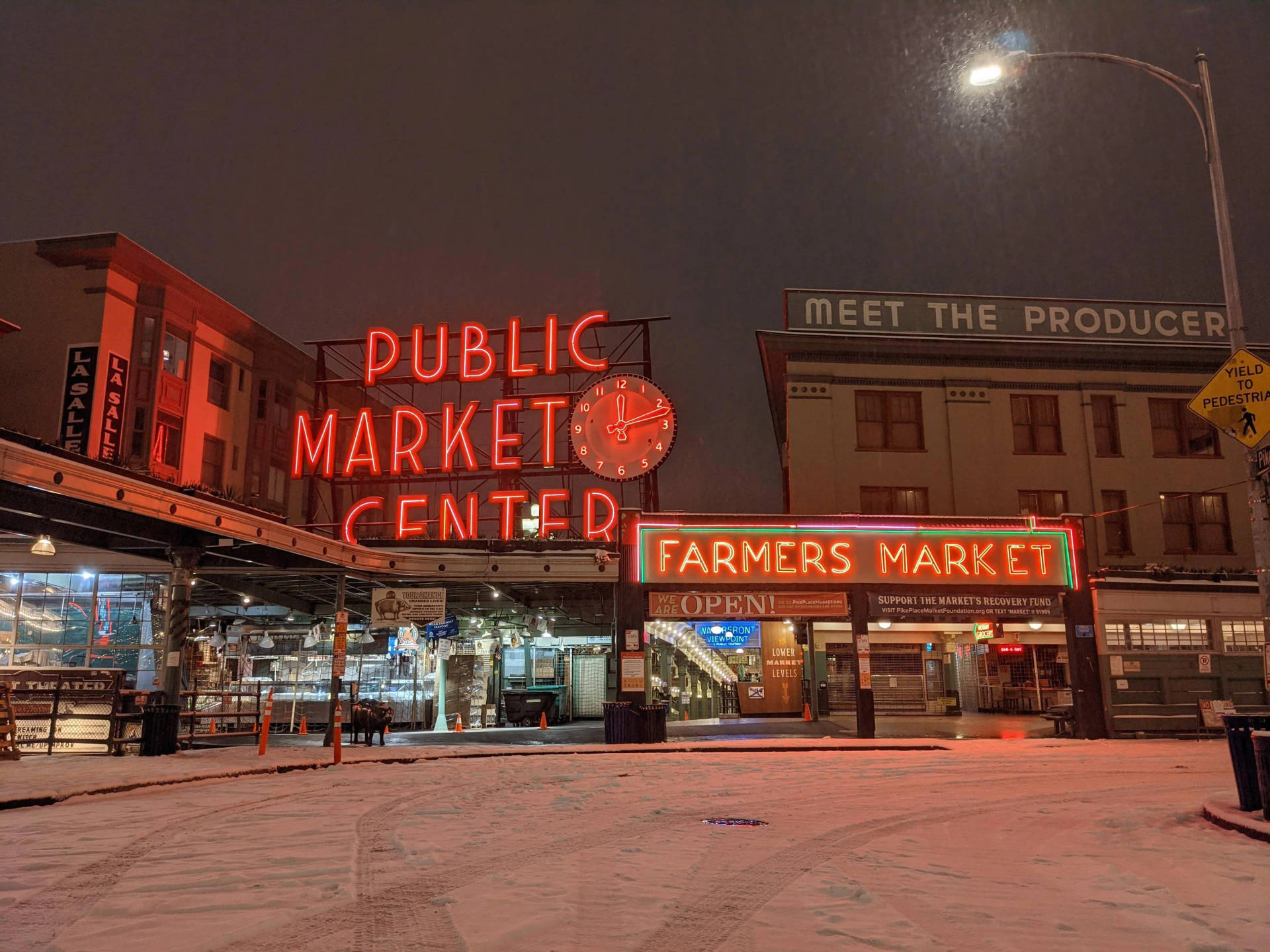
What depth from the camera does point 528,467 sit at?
34.5m

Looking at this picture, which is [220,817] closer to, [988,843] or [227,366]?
[988,843]

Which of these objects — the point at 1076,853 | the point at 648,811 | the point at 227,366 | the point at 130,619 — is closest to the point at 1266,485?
the point at 1076,853

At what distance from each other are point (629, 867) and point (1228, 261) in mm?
10381

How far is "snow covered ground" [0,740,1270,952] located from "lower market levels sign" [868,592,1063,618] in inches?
437

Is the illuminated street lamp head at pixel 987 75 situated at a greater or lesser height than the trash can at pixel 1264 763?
greater

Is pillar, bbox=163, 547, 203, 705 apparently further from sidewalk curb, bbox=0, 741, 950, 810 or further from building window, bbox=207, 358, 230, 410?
building window, bbox=207, 358, 230, 410

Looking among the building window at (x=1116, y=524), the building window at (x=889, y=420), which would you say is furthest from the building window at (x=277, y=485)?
the building window at (x=1116, y=524)

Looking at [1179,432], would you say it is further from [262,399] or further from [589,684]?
[262,399]

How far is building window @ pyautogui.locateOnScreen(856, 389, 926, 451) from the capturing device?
32.5 meters

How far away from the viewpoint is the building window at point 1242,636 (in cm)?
2719

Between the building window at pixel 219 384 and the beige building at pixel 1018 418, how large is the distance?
84.3 ft

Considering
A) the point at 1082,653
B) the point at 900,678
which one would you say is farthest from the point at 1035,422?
the point at 900,678

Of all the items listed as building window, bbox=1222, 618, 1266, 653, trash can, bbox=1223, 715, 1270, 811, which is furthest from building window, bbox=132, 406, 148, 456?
trash can, bbox=1223, 715, 1270, 811

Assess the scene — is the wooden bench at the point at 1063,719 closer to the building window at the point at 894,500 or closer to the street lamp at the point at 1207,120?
the building window at the point at 894,500
